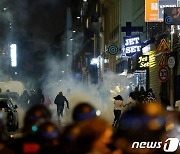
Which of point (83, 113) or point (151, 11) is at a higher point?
point (151, 11)

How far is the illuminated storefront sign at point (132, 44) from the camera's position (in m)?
31.8

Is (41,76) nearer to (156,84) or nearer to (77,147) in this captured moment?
(156,84)

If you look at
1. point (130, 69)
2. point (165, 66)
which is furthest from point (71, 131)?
point (130, 69)

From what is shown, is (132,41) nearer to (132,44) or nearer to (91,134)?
(132,44)

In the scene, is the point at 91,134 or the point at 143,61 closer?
the point at 91,134

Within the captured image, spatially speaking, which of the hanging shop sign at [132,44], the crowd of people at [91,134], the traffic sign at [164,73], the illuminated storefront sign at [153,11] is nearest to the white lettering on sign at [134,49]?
the hanging shop sign at [132,44]

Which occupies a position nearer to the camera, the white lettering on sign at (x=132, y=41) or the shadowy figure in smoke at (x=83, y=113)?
the shadowy figure in smoke at (x=83, y=113)

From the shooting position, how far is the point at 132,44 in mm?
32281

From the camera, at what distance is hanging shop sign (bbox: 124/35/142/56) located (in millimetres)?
31819

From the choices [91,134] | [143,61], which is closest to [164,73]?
[143,61]

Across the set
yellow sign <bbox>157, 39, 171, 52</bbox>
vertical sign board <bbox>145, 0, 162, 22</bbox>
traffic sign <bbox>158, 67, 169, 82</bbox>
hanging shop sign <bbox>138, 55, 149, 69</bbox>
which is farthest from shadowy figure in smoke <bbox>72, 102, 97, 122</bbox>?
hanging shop sign <bbox>138, 55, 149, 69</bbox>

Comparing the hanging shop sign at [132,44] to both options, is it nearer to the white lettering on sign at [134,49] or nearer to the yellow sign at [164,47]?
the white lettering on sign at [134,49]

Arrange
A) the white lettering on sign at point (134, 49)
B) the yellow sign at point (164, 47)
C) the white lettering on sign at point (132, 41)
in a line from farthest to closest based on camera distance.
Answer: the white lettering on sign at point (134, 49) → the white lettering on sign at point (132, 41) → the yellow sign at point (164, 47)

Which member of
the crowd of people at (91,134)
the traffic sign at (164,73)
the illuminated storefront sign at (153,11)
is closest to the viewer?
the crowd of people at (91,134)
